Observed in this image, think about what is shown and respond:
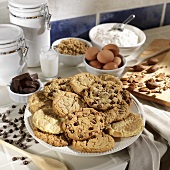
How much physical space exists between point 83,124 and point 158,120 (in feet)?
0.83

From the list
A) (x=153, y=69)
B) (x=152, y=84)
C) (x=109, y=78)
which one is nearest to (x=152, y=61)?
(x=153, y=69)

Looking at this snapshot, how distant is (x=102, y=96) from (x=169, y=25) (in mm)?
793

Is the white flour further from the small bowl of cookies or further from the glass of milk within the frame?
the glass of milk

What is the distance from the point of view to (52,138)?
919 millimetres

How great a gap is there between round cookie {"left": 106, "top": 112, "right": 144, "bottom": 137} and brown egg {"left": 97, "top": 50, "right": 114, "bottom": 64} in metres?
0.28

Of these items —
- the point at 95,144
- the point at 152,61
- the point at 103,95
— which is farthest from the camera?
the point at 152,61

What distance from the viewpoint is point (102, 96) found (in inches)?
39.8

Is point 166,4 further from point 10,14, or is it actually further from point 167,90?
point 10,14

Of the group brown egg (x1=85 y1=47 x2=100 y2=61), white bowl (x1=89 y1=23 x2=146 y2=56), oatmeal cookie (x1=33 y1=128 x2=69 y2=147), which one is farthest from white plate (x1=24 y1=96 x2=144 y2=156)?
white bowl (x1=89 y1=23 x2=146 y2=56)

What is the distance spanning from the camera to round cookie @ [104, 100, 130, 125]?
96 centimetres

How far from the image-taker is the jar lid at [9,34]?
1.09 meters

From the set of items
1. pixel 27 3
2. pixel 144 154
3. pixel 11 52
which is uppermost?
pixel 27 3

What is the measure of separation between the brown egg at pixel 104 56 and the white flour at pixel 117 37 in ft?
0.44

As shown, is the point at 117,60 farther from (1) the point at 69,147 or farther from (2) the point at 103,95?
(1) the point at 69,147
